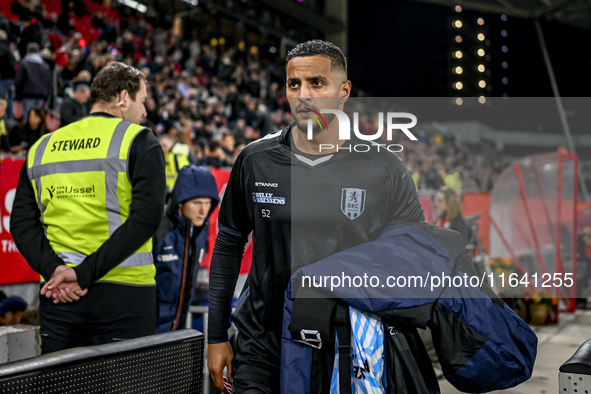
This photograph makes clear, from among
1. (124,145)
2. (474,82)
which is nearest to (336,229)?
(124,145)

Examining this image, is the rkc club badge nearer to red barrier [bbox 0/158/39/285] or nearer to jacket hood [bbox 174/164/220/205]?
jacket hood [bbox 174/164/220/205]

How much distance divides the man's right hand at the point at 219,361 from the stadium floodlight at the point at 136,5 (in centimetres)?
1841

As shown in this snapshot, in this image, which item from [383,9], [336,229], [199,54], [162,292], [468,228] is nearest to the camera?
[336,229]

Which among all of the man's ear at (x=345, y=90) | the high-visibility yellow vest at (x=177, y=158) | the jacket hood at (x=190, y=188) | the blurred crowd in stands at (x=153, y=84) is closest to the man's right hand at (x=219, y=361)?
the man's ear at (x=345, y=90)

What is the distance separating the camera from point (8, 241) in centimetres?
439

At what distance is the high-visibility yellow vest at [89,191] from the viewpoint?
7.44 ft

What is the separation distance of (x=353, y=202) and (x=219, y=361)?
77 cm

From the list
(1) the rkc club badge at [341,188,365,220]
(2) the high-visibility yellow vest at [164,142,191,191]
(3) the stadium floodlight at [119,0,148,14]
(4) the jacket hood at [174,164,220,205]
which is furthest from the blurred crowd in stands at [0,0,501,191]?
(1) the rkc club badge at [341,188,365,220]

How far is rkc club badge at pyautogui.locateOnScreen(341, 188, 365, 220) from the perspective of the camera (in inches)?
72.7

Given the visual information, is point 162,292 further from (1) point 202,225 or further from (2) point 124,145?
(2) point 124,145

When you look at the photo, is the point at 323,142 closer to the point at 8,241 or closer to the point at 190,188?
the point at 190,188

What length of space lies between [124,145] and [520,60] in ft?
119

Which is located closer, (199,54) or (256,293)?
(256,293)

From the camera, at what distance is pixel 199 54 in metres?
17.5
